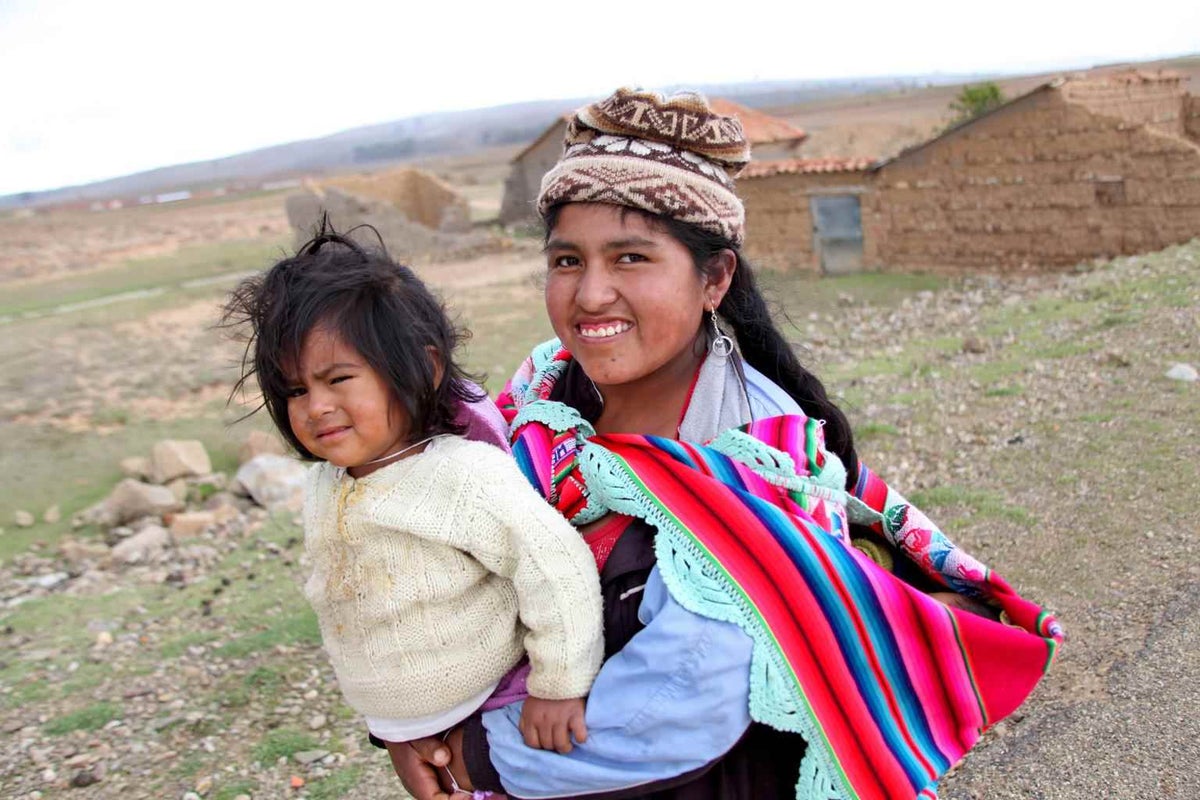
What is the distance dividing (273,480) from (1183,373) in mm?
5884

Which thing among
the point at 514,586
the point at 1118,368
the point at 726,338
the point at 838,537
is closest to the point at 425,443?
the point at 514,586

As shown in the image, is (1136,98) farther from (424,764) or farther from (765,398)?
(424,764)

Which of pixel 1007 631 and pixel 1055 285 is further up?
pixel 1007 631

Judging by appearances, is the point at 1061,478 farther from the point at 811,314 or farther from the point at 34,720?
the point at 811,314

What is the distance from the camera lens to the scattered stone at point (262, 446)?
8.02m

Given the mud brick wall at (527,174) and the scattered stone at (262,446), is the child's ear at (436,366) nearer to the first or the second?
the scattered stone at (262,446)

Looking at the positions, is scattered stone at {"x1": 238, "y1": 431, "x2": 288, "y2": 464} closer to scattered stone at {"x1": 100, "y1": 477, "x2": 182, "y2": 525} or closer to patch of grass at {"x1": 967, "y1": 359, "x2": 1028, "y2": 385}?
scattered stone at {"x1": 100, "y1": 477, "x2": 182, "y2": 525}

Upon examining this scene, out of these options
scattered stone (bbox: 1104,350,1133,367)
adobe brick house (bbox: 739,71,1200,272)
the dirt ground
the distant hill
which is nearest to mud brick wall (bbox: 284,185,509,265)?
adobe brick house (bbox: 739,71,1200,272)

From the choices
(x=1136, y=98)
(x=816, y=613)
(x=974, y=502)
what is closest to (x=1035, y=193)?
(x=1136, y=98)

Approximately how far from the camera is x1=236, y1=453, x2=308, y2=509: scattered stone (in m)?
7.12

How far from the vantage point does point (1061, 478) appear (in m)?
4.66

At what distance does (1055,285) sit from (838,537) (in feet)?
37.6

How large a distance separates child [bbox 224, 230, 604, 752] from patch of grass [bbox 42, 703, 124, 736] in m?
2.57

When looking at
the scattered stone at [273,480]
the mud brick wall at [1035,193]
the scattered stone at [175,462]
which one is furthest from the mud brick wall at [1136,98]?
the scattered stone at [175,462]
